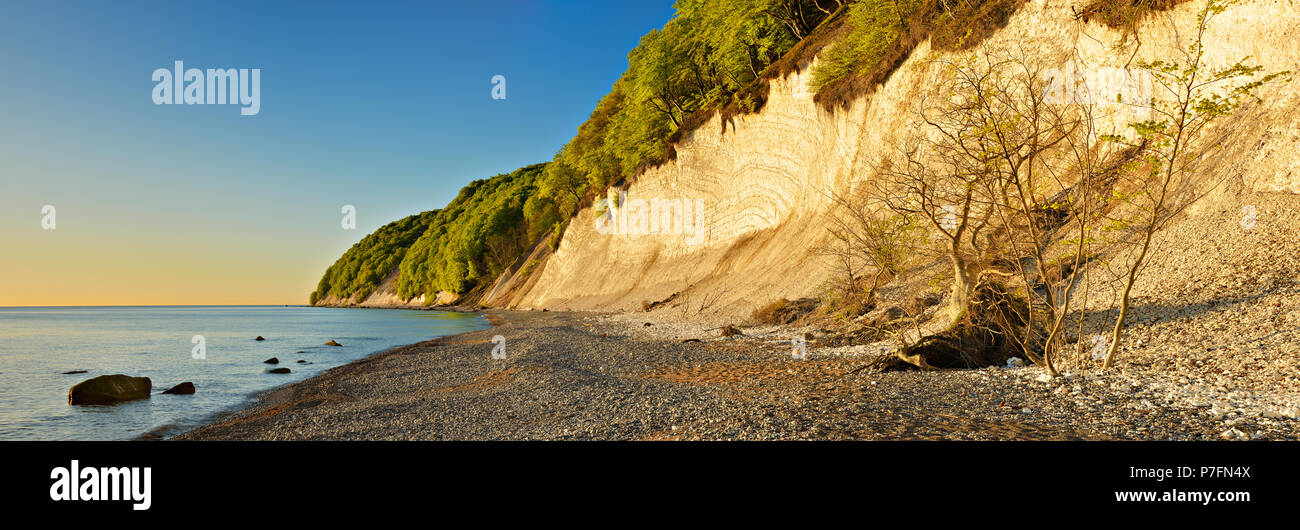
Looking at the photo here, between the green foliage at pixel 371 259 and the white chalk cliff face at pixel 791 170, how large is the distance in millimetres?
99500

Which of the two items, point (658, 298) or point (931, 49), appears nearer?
point (931, 49)

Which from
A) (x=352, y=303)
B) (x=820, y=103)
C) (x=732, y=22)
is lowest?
(x=352, y=303)

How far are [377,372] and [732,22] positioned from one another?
32.6 meters

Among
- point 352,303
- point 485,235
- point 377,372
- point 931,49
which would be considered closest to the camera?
point 377,372

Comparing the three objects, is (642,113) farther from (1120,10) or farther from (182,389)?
(182,389)

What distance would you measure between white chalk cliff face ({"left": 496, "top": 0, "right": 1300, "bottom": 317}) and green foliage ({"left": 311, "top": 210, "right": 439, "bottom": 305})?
9950 cm

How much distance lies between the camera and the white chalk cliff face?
14.5 meters

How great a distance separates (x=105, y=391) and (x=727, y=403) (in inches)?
656

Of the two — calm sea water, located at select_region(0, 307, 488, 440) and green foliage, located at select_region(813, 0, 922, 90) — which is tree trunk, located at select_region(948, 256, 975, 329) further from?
green foliage, located at select_region(813, 0, 922, 90)

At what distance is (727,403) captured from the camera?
9.11 m

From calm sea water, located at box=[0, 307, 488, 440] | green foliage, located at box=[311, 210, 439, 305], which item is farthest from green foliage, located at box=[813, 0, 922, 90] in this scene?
green foliage, located at box=[311, 210, 439, 305]
